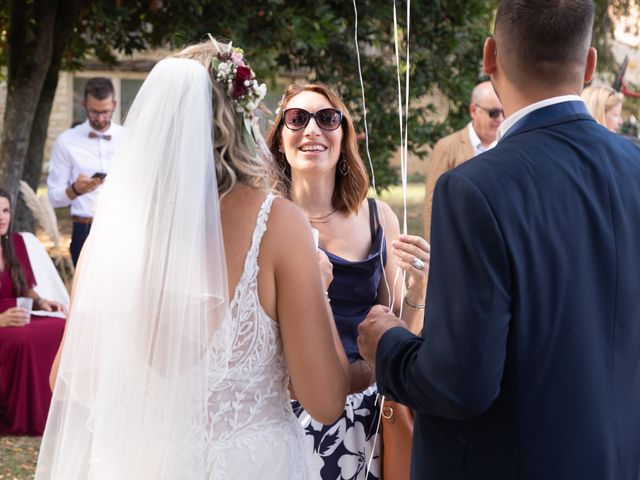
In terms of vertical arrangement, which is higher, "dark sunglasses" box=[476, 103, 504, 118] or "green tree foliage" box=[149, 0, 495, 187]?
"green tree foliage" box=[149, 0, 495, 187]

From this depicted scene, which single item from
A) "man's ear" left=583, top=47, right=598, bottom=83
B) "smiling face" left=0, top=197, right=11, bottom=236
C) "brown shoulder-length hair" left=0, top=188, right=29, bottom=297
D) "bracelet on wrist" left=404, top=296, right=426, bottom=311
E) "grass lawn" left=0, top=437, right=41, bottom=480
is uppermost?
"man's ear" left=583, top=47, right=598, bottom=83

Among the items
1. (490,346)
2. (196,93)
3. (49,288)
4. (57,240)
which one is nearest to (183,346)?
(196,93)

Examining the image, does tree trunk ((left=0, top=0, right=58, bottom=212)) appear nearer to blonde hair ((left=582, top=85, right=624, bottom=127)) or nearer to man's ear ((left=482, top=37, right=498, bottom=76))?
blonde hair ((left=582, top=85, right=624, bottom=127))

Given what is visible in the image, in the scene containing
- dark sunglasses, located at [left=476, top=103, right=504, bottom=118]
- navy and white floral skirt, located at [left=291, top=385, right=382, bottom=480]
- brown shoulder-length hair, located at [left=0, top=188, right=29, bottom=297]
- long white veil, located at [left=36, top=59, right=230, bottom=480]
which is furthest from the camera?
dark sunglasses, located at [left=476, top=103, right=504, bottom=118]

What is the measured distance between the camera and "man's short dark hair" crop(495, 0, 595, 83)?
84.9 inches

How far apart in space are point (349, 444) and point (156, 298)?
135 centimetres

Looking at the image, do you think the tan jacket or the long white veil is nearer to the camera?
the long white veil

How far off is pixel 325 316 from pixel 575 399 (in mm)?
737

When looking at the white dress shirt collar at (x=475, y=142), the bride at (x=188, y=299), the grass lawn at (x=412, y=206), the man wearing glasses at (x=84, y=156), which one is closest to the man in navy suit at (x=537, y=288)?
the bride at (x=188, y=299)

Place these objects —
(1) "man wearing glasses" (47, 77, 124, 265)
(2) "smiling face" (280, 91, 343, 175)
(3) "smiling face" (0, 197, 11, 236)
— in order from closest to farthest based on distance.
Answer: (2) "smiling face" (280, 91, 343, 175) < (3) "smiling face" (0, 197, 11, 236) < (1) "man wearing glasses" (47, 77, 124, 265)

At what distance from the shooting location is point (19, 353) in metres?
6.89

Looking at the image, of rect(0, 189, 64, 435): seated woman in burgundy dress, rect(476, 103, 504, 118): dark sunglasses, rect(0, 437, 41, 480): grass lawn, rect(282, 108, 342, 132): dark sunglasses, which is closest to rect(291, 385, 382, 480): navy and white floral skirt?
rect(282, 108, 342, 132): dark sunglasses

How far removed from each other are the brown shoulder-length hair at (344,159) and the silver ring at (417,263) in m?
0.84

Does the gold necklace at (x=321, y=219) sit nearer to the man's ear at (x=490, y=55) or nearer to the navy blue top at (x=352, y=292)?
the navy blue top at (x=352, y=292)
